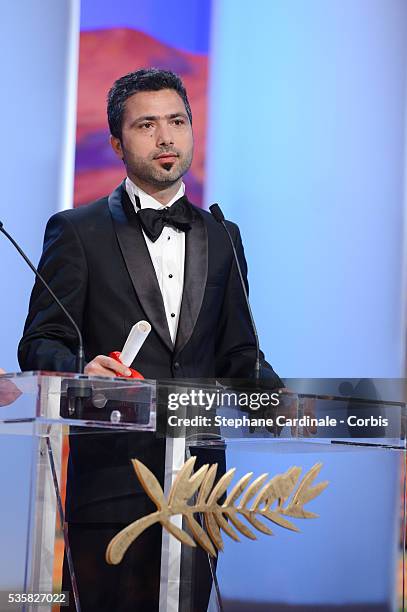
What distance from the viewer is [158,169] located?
2.69 metres

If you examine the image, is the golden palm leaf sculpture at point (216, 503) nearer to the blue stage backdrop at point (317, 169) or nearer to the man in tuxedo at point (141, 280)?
the man in tuxedo at point (141, 280)

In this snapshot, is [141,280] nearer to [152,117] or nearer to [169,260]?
[169,260]

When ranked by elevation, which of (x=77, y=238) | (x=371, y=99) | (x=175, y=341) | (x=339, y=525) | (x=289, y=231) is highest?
(x=371, y=99)

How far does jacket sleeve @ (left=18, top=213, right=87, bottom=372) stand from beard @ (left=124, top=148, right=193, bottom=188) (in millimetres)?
230

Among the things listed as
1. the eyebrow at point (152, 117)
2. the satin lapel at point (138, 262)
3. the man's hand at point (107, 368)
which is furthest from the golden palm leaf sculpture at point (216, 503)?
the eyebrow at point (152, 117)

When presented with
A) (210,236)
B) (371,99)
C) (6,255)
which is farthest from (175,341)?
(371,99)

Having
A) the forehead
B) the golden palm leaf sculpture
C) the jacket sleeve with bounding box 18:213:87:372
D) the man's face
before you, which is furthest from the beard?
the golden palm leaf sculpture

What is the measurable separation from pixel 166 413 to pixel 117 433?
273 mm

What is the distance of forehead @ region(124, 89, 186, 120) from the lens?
273cm

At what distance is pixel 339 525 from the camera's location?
206 centimetres

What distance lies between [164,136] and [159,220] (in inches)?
9.7

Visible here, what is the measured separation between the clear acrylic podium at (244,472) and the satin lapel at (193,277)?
47cm

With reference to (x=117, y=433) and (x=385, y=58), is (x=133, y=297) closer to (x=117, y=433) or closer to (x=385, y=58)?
(x=117, y=433)

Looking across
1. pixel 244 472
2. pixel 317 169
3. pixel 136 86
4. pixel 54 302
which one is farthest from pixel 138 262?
pixel 317 169
